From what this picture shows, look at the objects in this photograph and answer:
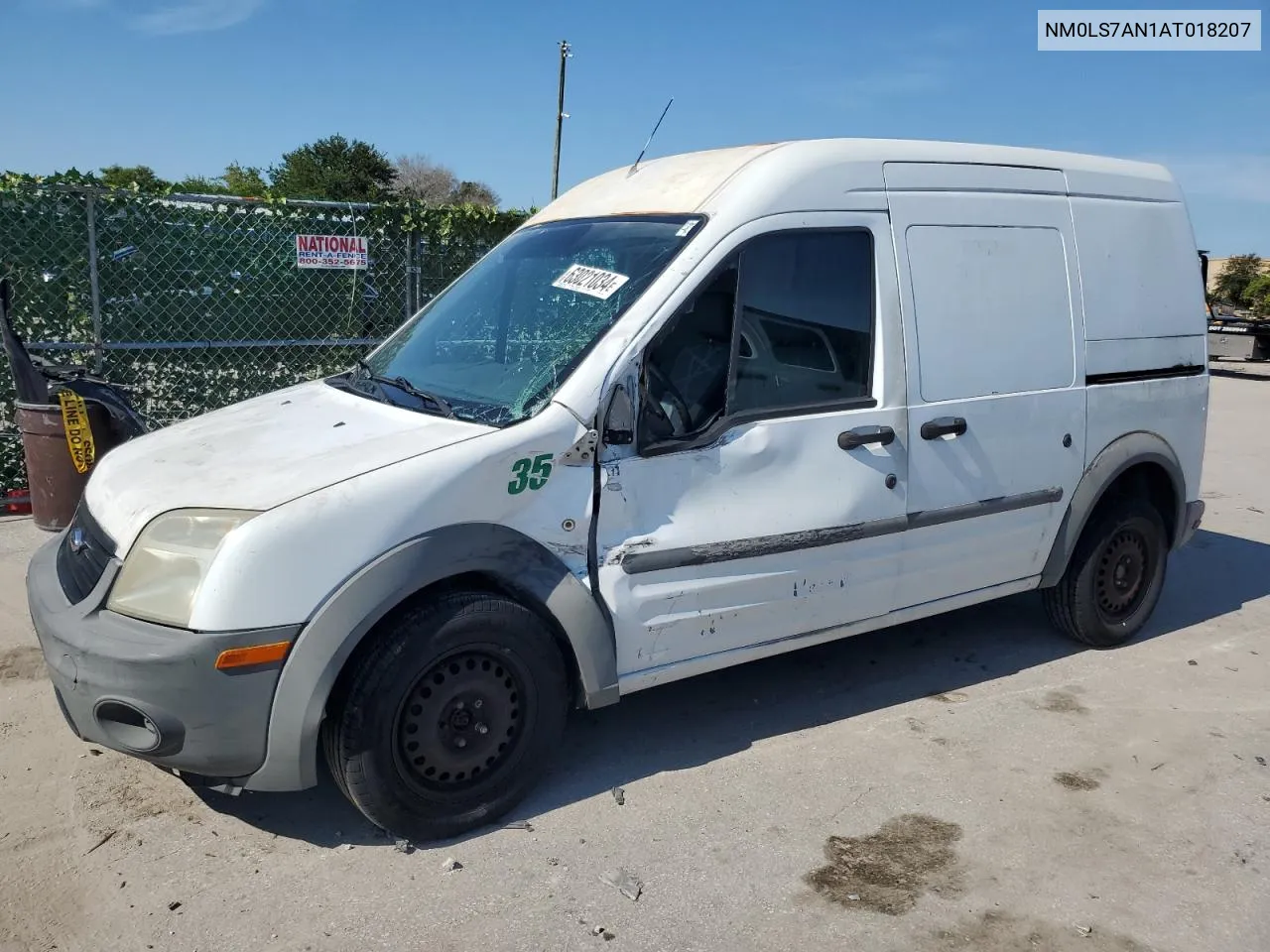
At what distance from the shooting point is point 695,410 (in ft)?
11.7

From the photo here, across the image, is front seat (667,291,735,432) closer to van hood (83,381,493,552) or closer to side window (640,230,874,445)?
side window (640,230,874,445)

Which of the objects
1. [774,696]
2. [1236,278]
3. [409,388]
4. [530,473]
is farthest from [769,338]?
[1236,278]

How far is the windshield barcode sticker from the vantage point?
3.59 metres

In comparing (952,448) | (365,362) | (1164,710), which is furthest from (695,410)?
(1164,710)

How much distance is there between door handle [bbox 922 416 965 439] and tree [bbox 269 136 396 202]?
35349mm

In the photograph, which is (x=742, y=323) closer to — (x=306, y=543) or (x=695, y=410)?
(x=695, y=410)

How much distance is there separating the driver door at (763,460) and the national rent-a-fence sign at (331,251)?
5.39m

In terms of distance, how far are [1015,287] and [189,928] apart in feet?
12.7

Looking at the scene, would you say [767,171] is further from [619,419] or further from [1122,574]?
[1122,574]

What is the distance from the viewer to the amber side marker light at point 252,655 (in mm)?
2824

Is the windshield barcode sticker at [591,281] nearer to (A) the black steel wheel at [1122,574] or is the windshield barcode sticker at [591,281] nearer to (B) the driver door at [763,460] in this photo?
(B) the driver door at [763,460]

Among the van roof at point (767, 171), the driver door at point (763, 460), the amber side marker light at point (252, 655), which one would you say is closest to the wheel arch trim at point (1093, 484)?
the driver door at point (763, 460)

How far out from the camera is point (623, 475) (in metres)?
3.39

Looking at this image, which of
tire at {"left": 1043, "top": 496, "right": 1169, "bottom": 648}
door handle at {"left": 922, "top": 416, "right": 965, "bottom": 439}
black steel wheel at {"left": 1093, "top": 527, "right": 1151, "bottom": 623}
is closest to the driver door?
→ door handle at {"left": 922, "top": 416, "right": 965, "bottom": 439}
